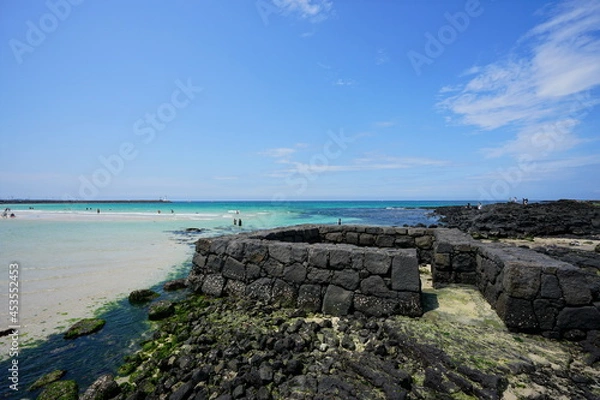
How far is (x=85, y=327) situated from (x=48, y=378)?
1.64 m

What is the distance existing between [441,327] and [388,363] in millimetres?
1462

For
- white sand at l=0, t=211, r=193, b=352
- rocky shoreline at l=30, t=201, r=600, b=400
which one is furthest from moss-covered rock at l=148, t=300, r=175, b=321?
white sand at l=0, t=211, r=193, b=352

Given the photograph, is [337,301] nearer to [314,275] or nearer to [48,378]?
[314,275]

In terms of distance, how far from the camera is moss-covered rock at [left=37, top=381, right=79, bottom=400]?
3.48 m

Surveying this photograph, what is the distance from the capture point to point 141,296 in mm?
7031

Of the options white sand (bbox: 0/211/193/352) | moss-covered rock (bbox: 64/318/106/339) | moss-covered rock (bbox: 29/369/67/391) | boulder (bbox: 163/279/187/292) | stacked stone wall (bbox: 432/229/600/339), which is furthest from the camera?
boulder (bbox: 163/279/187/292)

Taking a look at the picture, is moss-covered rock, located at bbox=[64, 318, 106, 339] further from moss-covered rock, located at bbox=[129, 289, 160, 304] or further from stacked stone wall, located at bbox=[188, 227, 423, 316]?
stacked stone wall, located at bbox=[188, 227, 423, 316]

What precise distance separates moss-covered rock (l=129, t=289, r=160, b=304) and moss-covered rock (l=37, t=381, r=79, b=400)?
3.23 m

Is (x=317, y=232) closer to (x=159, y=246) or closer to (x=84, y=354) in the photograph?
(x=84, y=354)

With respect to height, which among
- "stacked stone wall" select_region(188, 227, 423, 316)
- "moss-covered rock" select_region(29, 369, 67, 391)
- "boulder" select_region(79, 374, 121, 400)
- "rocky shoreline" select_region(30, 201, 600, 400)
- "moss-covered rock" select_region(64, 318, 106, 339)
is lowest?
"moss-covered rock" select_region(29, 369, 67, 391)

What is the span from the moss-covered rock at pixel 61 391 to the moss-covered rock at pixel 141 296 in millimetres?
3235

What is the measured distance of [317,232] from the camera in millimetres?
9789

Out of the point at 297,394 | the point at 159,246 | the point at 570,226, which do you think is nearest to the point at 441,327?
the point at 297,394

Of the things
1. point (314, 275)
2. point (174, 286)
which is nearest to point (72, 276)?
point (174, 286)
